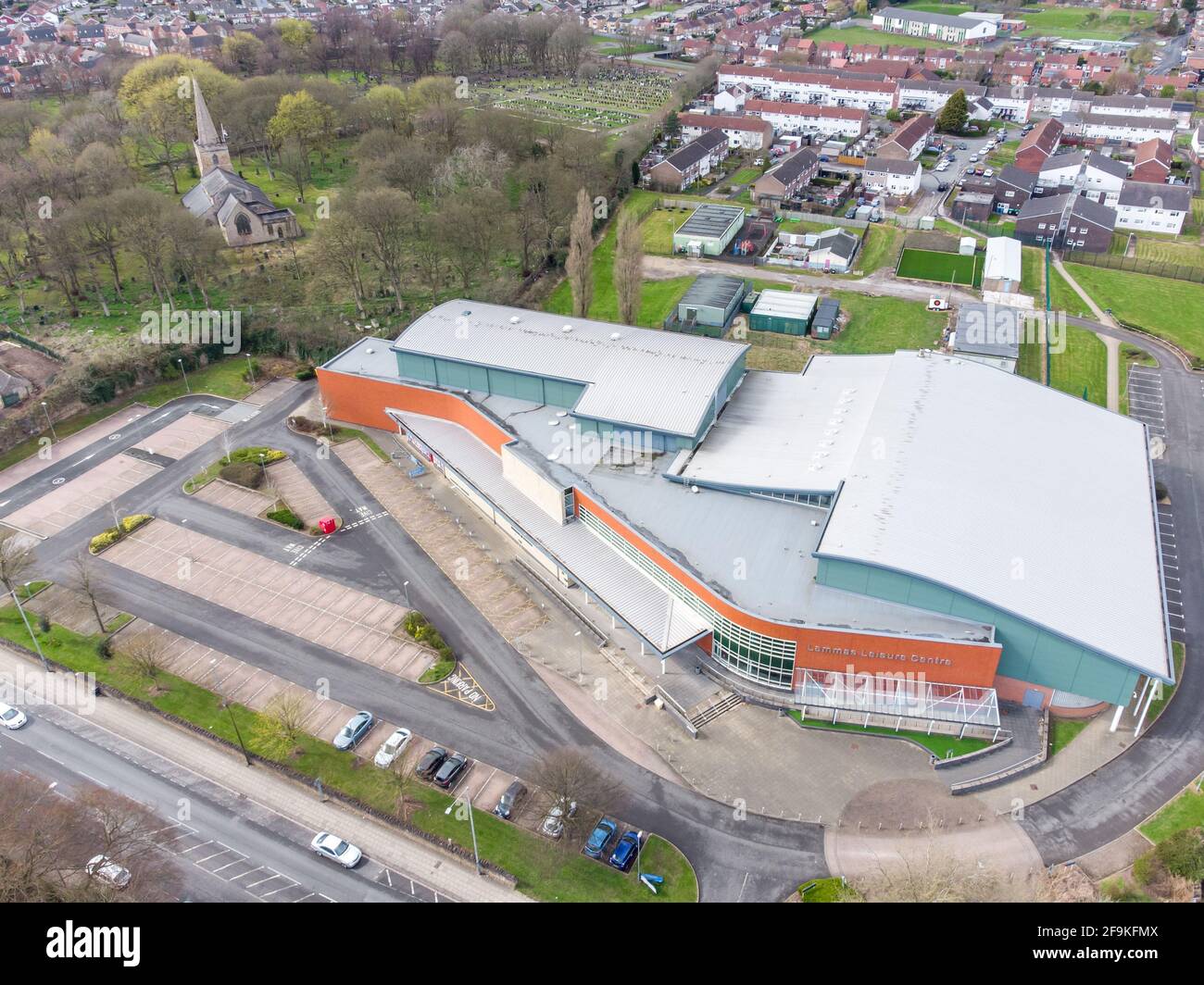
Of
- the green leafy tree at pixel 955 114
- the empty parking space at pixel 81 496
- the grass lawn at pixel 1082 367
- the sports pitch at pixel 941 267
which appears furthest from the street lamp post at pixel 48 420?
the green leafy tree at pixel 955 114

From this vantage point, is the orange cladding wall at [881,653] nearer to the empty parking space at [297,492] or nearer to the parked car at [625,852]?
the parked car at [625,852]

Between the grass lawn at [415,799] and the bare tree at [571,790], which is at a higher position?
the bare tree at [571,790]

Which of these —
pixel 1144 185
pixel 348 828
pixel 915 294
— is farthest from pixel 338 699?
pixel 1144 185

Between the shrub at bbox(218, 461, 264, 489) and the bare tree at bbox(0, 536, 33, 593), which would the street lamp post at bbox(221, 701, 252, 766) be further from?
the shrub at bbox(218, 461, 264, 489)

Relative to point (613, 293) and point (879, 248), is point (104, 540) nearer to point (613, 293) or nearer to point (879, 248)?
point (613, 293)
